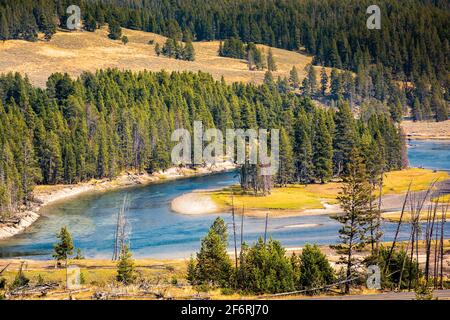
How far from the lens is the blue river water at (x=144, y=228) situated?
91.8 metres

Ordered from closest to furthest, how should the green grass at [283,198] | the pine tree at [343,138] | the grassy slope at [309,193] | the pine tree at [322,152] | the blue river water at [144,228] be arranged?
1. the blue river water at [144,228]
2. the green grass at [283,198]
3. the grassy slope at [309,193]
4. the pine tree at [322,152]
5. the pine tree at [343,138]

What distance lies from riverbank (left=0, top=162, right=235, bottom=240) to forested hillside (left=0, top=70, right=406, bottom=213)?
2.43 meters

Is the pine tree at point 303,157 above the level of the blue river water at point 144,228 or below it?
above

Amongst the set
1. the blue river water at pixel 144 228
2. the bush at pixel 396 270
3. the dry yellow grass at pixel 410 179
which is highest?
the bush at pixel 396 270

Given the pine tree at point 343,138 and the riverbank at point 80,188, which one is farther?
the pine tree at point 343,138

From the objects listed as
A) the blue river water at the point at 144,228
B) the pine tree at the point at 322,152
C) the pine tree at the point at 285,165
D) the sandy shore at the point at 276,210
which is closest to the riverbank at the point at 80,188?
the blue river water at the point at 144,228

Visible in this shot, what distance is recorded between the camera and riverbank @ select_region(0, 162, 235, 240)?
360 feet

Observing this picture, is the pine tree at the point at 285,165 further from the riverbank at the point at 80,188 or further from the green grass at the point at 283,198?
the riverbank at the point at 80,188

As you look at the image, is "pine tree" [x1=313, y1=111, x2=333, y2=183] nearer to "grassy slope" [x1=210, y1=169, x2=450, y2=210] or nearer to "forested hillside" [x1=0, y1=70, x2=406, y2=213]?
"forested hillside" [x1=0, y1=70, x2=406, y2=213]

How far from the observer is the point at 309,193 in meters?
137

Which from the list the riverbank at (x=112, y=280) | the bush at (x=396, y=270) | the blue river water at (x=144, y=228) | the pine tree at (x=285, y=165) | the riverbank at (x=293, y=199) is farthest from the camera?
the pine tree at (x=285, y=165)

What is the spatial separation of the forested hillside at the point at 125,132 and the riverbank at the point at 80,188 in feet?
7.97

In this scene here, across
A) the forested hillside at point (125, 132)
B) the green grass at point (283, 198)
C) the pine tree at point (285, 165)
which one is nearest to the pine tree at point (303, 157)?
the forested hillside at point (125, 132)

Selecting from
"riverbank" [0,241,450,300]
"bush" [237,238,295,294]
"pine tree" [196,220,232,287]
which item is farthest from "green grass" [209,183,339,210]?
"bush" [237,238,295,294]
